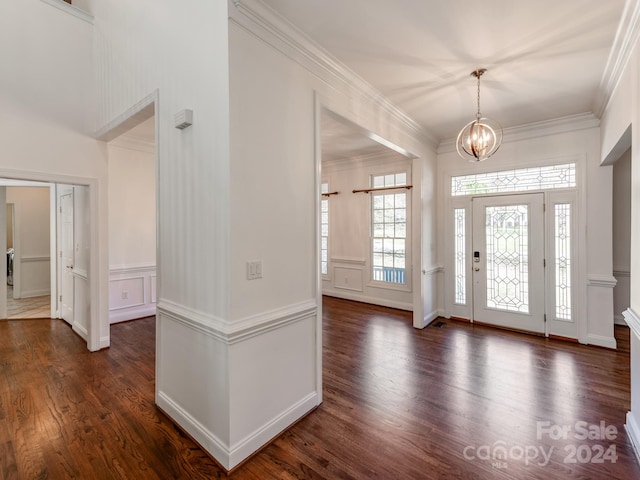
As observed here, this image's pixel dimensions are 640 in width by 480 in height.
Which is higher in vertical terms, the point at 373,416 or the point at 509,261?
the point at 509,261

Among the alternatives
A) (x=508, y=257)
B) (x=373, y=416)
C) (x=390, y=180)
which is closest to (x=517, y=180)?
(x=508, y=257)

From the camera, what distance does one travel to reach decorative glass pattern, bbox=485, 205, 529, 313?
421 centimetres

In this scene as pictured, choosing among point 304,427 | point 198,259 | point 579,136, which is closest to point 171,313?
point 198,259

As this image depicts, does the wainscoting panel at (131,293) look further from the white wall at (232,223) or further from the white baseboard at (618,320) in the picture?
the white baseboard at (618,320)

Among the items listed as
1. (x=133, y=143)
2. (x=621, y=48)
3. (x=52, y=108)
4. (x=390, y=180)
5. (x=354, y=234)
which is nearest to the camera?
(x=621, y=48)

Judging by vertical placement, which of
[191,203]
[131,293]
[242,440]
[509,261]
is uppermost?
[191,203]

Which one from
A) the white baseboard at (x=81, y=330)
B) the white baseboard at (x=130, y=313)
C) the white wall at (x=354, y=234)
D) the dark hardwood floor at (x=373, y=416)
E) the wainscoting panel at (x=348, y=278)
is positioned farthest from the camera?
the wainscoting panel at (x=348, y=278)

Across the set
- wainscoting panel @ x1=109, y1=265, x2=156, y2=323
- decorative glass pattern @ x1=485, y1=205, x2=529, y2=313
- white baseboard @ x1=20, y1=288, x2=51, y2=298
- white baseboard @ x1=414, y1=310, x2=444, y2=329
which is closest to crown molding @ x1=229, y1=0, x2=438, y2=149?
decorative glass pattern @ x1=485, y1=205, x2=529, y2=313

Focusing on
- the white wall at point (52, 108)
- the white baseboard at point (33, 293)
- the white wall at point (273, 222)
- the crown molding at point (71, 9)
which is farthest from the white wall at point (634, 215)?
the white baseboard at point (33, 293)

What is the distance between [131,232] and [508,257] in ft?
19.0

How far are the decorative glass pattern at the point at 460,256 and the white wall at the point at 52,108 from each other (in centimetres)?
495

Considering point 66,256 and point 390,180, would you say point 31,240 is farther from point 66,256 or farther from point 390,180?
point 390,180

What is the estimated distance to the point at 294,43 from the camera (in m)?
2.21

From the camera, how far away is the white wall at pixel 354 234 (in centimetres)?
555
